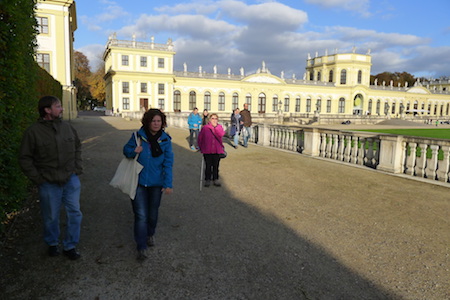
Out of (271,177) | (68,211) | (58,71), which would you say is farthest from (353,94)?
(68,211)

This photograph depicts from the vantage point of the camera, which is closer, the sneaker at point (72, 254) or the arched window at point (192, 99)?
the sneaker at point (72, 254)

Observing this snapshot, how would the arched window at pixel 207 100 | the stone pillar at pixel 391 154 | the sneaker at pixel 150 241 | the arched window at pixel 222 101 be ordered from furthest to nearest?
the arched window at pixel 222 101, the arched window at pixel 207 100, the stone pillar at pixel 391 154, the sneaker at pixel 150 241

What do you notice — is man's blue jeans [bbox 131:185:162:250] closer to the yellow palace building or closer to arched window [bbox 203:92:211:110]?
the yellow palace building

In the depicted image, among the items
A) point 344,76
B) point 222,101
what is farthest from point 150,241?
point 344,76

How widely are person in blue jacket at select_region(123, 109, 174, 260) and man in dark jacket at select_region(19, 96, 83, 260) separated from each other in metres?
0.61

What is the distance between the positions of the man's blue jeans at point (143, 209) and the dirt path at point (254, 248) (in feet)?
0.87

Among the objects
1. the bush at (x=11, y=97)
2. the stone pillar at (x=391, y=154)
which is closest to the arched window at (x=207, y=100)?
the stone pillar at (x=391, y=154)

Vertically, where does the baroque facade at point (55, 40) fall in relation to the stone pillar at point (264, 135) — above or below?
above

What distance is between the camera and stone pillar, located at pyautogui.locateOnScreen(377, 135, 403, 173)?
25.7ft

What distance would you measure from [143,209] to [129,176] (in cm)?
40

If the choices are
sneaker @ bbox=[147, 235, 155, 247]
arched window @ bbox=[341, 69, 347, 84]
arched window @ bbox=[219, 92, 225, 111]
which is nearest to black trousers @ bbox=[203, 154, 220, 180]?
sneaker @ bbox=[147, 235, 155, 247]

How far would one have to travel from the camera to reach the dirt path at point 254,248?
117 inches

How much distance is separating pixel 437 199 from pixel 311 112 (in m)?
60.2

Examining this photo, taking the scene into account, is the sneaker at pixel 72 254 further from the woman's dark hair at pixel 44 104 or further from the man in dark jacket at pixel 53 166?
the woman's dark hair at pixel 44 104
